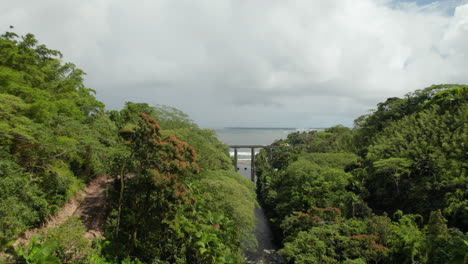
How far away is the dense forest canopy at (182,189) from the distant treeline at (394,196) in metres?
0.08

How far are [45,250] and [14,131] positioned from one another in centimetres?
449

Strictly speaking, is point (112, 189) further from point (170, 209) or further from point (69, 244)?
point (69, 244)

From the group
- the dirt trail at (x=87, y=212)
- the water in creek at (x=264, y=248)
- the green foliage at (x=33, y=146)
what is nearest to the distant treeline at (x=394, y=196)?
the water in creek at (x=264, y=248)

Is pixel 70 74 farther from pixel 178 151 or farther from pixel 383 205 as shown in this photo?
pixel 383 205

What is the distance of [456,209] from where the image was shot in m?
13.7

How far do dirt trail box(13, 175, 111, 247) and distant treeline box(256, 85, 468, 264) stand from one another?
31.0ft

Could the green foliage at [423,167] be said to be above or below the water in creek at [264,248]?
above

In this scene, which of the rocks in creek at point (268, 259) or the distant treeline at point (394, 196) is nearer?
the distant treeline at point (394, 196)

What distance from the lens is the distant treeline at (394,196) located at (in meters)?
11.9

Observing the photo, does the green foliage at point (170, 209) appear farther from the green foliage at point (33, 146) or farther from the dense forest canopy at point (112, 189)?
the green foliage at point (33, 146)

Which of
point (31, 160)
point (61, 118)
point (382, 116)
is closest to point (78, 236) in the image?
point (31, 160)

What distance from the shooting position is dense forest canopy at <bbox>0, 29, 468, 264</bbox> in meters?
9.10

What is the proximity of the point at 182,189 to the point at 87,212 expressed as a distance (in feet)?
22.7

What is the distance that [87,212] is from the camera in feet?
42.8
